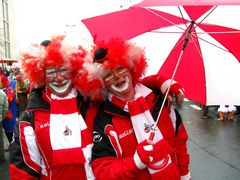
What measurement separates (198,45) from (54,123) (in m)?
1.41

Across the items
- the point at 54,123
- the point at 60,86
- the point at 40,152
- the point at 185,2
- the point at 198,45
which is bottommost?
the point at 40,152

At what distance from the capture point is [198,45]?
9.00ft

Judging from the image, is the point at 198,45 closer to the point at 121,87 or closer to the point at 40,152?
the point at 121,87

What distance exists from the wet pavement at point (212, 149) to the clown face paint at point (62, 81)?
302 centimetres

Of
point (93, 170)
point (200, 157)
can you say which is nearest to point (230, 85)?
point (93, 170)

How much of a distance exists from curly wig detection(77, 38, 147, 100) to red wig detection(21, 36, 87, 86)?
0.27 ft

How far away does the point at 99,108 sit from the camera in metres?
2.24

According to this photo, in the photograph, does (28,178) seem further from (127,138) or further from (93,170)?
(127,138)

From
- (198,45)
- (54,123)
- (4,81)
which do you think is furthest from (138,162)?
(4,81)

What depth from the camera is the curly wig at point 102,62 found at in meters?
2.15

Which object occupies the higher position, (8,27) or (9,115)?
(8,27)

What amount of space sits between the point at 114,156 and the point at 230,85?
1.33 meters

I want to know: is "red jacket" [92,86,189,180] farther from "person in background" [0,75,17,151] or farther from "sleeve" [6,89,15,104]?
"sleeve" [6,89,15,104]

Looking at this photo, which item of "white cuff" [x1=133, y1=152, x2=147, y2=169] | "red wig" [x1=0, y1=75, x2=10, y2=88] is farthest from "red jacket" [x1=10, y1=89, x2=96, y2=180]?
"red wig" [x1=0, y1=75, x2=10, y2=88]
